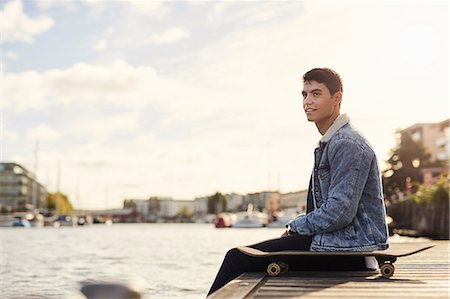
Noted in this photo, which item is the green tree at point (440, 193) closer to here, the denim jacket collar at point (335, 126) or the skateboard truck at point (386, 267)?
the skateboard truck at point (386, 267)

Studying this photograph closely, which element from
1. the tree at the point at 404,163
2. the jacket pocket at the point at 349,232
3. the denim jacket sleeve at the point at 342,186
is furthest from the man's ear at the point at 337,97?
the tree at the point at 404,163

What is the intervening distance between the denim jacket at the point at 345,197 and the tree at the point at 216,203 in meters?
179

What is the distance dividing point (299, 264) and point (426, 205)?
127 ft

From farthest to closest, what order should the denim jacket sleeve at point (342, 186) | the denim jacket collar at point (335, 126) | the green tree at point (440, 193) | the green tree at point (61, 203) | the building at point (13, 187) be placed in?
the green tree at point (61, 203) < the building at point (13, 187) < the green tree at point (440, 193) < the denim jacket collar at point (335, 126) < the denim jacket sleeve at point (342, 186)

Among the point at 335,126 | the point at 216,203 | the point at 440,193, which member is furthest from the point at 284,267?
the point at 216,203

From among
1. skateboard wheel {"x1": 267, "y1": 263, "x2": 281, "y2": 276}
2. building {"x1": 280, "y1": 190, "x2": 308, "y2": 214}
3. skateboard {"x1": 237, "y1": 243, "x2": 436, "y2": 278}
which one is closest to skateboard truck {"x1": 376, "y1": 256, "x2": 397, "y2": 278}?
skateboard {"x1": 237, "y1": 243, "x2": 436, "y2": 278}

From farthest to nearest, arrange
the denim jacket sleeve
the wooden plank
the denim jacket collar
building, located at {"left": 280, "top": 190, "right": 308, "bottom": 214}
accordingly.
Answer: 1. building, located at {"left": 280, "top": 190, "right": 308, "bottom": 214}
2. the denim jacket collar
3. the denim jacket sleeve
4. the wooden plank

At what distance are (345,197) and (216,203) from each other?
18348 centimetres

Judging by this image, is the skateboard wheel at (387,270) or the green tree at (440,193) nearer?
the skateboard wheel at (387,270)

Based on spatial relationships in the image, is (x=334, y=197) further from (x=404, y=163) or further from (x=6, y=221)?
(x=6, y=221)

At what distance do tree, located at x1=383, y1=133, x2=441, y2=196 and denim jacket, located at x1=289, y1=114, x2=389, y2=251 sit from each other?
67797 mm

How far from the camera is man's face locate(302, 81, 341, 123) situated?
4926 mm

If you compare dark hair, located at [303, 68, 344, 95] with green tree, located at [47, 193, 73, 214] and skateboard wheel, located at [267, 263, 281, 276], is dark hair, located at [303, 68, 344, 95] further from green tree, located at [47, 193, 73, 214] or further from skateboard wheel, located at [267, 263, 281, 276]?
green tree, located at [47, 193, 73, 214]

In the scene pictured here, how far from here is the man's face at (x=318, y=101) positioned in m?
4.93
